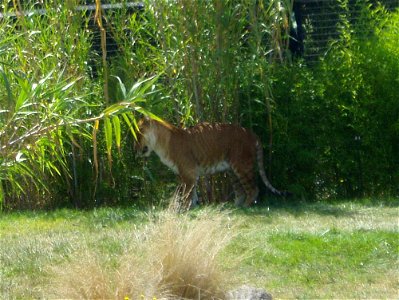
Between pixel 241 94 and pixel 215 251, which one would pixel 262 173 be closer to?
pixel 241 94

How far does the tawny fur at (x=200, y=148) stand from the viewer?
40.7 ft

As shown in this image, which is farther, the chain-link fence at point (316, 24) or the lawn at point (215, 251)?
the chain-link fence at point (316, 24)

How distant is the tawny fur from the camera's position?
12.4m

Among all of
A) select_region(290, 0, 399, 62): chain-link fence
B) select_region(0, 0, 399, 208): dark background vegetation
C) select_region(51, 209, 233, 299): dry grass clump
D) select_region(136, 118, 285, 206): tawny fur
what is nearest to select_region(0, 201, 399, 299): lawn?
select_region(51, 209, 233, 299): dry grass clump

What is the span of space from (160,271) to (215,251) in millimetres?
460

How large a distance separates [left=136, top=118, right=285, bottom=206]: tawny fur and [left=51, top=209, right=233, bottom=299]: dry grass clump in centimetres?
497

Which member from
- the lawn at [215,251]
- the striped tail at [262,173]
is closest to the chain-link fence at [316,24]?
the striped tail at [262,173]

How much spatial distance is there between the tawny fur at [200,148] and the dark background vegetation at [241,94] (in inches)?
14.2

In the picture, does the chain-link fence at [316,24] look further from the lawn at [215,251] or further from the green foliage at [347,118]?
the lawn at [215,251]

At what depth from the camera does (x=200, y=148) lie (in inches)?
492

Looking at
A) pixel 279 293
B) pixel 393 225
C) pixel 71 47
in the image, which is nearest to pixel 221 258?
pixel 279 293

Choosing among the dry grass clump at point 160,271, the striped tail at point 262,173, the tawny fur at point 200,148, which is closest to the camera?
the dry grass clump at point 160,271

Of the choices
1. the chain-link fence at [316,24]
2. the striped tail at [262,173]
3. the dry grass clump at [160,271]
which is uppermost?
the chain-link fence at [316,24]

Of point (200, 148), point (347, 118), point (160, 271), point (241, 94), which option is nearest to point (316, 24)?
point (347, 118)
